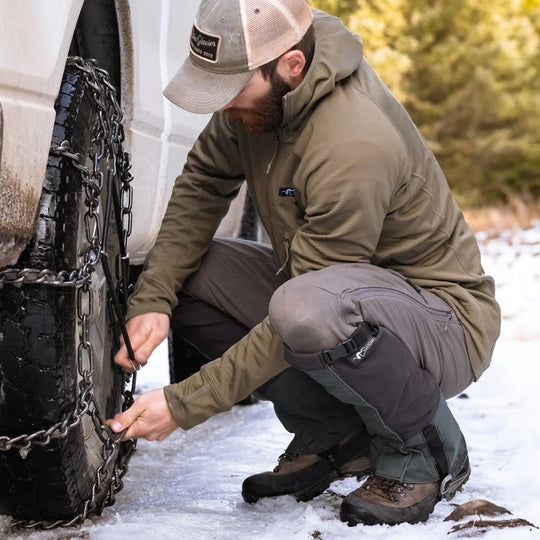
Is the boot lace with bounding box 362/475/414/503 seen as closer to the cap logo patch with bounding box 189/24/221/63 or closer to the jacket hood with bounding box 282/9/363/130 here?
the jacket hood with bounding box 282/9/363/130

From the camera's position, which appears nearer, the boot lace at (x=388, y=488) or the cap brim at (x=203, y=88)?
the cap brim at (x=203, y=88)

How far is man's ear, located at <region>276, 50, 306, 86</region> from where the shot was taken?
2.17 metres

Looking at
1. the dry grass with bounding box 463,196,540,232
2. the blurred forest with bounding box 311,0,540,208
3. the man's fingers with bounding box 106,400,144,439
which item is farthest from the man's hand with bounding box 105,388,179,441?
the blurred forest with bounding box 311,0,540,208

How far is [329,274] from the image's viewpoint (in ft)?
7.20

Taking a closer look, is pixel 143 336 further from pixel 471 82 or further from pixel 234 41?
pixel 471 82

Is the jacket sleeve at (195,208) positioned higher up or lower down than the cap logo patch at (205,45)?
lower down

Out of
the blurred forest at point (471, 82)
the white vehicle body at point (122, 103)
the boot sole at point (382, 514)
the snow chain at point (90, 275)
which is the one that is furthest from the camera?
the blurred forest at point (471, 82)

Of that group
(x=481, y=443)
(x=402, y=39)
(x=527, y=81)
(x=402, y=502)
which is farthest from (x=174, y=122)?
(x=527, y=81)

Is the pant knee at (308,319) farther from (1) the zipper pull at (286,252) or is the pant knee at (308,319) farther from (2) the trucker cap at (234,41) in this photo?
(2) the trucker cap at (234,41)

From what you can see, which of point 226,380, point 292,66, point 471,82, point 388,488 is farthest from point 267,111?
point 471,82

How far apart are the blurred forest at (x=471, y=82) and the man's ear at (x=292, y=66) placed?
612 inches

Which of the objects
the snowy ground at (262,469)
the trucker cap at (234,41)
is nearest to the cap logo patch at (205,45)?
the trucker cap at (234,41)

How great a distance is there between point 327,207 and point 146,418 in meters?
0.64

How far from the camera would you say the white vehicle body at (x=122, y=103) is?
5.42 ft
